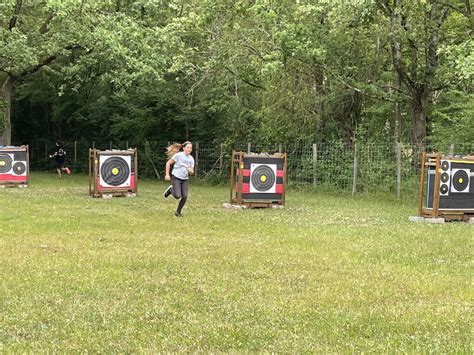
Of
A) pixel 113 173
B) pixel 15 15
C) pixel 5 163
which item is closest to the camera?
pixel 113 173

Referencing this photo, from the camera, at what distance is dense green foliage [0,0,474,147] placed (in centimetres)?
1784

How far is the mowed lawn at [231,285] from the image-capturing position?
15.2 feet

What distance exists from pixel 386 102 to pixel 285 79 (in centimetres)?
357

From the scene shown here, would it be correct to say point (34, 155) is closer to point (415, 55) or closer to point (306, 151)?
point (306, 151)

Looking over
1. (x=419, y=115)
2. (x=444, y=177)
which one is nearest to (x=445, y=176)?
(x=444, y=177)

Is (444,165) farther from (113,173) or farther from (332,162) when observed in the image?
(113,173)

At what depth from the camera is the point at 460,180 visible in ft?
41.1

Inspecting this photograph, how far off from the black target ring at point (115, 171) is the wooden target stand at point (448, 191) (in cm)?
800

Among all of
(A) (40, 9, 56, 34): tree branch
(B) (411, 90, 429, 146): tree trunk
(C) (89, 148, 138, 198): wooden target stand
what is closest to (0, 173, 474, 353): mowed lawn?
(C) (89, 148, 138, 198): wooden target stand

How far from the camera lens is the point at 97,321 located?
4.99 meters

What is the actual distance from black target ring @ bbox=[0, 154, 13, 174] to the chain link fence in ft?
25.6

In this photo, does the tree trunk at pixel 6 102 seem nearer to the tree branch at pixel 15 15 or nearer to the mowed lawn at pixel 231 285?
the tree branch at pixel 15 15

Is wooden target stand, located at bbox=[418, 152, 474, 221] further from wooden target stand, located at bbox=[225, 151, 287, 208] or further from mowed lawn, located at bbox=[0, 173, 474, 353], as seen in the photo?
wooden target stand, located at bbox=[225, 151, 287, 208]

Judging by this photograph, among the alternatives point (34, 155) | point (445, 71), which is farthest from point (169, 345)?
point (34, 155)
